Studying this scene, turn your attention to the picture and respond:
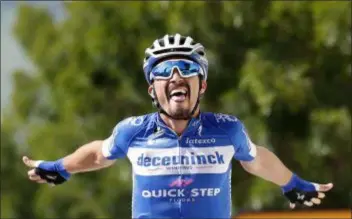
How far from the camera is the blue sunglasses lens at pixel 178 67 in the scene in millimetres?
4531

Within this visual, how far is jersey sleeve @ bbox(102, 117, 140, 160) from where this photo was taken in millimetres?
4703

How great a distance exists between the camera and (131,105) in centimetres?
1877

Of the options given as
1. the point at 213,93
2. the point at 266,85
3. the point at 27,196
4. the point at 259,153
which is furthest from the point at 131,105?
the point at 259,153

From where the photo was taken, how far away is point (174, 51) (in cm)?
461

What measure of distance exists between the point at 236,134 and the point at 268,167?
0.36 m

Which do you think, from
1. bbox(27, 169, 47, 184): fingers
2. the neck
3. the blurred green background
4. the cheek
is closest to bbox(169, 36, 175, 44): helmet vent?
the cheek

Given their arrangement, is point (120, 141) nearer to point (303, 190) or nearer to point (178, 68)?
point (178, 68)

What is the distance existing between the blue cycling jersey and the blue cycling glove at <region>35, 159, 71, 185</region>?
48cm

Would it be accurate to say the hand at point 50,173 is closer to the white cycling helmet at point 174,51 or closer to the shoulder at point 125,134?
the shoulder at point 125,134

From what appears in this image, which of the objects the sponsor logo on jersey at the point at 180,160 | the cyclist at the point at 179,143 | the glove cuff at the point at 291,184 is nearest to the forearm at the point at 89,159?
the cyclist at the point at 179,143

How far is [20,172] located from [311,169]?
8099 mm

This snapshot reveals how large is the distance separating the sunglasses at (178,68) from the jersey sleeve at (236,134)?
0.91 ft

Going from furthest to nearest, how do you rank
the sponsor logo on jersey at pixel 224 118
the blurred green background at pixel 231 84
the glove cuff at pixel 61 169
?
the blurred green background at pixel 231 84
the glove cuff at pixel 61 169
the sponsor logo on jersey at pixel 224 118

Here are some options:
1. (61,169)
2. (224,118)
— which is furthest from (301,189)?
(61,169)
